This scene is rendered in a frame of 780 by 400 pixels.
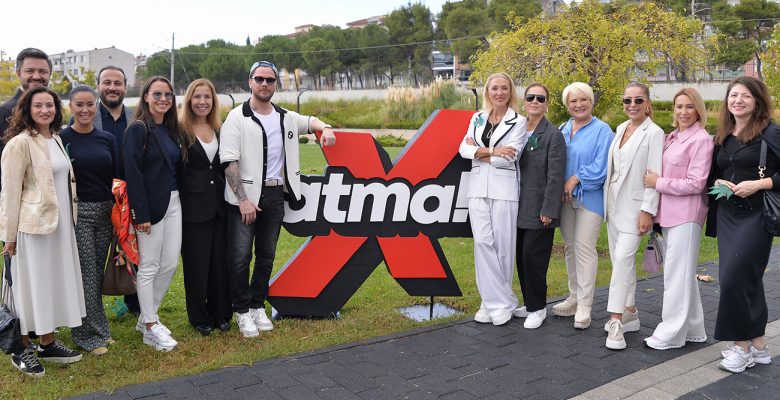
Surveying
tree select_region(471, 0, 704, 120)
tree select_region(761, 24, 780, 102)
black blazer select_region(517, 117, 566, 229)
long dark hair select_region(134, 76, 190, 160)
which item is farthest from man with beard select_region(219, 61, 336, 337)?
tree select_region(761, 24, 780, 102)

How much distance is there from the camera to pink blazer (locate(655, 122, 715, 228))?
4254 mm

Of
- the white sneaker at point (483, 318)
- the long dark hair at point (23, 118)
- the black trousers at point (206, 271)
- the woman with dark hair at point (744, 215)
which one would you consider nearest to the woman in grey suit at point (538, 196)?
the white sneaker at point (483, 318)

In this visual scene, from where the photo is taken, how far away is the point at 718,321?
13.8ft

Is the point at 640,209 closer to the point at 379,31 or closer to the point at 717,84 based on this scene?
the point at 717,84

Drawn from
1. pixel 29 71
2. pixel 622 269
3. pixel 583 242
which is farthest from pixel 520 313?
pixel 29 71

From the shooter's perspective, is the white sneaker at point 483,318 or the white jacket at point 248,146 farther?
the white sneaker at point 483,318

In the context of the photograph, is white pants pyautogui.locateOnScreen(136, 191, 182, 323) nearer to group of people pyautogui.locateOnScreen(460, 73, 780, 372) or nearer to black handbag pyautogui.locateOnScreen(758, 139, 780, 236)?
group of people pyautogui.locateOnScreen(460, 73, 780, 372)

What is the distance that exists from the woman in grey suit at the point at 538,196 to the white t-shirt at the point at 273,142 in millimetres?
1877

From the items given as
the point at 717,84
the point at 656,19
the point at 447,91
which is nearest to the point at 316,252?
the point at 656,19

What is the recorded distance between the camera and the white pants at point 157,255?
441cm

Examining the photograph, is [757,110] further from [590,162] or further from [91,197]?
[91,197]

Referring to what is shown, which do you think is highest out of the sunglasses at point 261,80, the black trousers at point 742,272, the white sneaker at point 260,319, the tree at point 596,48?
the tree at point 596,48

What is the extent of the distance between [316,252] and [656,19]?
6899mm

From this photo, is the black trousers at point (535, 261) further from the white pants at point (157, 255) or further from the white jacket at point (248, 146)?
the white pants at point (157, 255)
